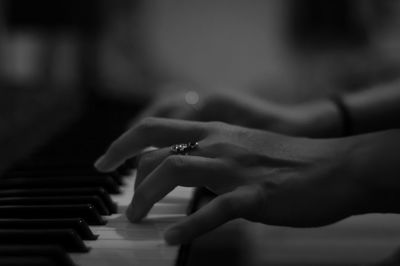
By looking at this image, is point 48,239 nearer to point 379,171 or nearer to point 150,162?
point 150,162

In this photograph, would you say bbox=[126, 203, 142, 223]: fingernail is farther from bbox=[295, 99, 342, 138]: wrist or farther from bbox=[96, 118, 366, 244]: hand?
bbox=[295, 99, 342, 138]: wrist

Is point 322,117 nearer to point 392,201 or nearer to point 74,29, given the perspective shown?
point 392,201

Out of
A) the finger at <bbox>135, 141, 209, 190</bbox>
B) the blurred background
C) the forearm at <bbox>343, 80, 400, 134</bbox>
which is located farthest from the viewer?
the blurred background

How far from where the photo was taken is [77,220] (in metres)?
0.89

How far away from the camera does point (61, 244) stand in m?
0.84

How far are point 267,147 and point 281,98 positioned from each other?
1.91m

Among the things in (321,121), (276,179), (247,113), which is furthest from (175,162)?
(321,121)

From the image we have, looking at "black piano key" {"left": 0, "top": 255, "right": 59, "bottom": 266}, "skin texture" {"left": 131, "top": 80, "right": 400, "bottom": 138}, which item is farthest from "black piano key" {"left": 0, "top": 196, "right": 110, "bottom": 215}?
"skin texture" {"left": 131, "top": 80, "right": 400, "bottom": 138}

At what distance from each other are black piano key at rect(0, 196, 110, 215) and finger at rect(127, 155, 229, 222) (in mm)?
100

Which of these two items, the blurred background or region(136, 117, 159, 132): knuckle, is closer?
region(136, 117, 159, 132): knuckle

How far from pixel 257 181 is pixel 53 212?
28 cm

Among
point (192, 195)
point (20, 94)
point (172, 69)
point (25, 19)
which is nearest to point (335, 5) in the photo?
point (172, 69)

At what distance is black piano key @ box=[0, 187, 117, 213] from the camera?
1.02 metres

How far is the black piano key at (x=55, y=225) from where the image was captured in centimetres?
88
